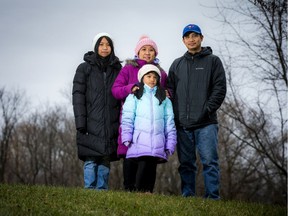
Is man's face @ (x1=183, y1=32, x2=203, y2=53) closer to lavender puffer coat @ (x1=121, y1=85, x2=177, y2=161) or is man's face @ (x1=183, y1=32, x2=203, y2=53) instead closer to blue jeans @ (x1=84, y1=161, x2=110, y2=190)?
lavender puffer coat @ (x1=121, y1=85, x2=177, y2=161)

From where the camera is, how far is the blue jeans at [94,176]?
Answer: 5980 mm

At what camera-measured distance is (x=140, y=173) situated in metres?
5.33

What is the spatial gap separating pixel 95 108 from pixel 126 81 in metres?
0.70

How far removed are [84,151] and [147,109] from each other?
1.30 metres

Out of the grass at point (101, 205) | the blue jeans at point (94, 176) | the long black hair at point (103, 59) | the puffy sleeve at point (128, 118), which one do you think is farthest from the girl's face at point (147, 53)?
the grass at point (101, 205)

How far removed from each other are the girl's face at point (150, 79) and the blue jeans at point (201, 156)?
2.90 ft

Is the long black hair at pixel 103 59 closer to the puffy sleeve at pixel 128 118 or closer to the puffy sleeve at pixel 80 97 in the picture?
the puffy sleeve at pixel 80 97

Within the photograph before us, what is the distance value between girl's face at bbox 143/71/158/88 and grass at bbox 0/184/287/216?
5.92ft

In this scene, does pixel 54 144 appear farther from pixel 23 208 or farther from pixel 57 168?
pixel 23 208

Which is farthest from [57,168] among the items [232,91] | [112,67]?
[112,67]

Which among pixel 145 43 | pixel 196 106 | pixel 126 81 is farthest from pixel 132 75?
pixel 196 106

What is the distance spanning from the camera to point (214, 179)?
5.55m

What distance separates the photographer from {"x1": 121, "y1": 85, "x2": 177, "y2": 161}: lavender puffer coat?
5363 millimetres

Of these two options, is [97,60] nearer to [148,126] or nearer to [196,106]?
[148,126]
